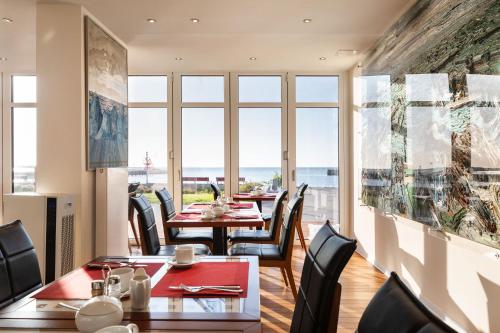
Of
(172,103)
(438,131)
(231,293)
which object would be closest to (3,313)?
(231,293)

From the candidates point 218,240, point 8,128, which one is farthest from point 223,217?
point 8,128

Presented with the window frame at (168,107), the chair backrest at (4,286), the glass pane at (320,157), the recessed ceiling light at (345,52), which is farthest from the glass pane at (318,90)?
the chair backrest at (4,286)

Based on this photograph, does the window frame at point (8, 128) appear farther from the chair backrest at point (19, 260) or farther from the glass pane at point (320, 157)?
the chair backrest at point (19, 260)

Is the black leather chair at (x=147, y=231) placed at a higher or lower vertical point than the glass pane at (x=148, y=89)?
lower

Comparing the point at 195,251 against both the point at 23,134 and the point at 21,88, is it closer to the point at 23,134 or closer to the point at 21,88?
the point at 23,134

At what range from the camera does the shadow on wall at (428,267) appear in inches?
115

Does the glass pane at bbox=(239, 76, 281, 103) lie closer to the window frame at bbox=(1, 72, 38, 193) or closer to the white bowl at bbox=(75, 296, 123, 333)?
the window frame at bbox=(1, 72, 38, 193)

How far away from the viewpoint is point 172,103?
6375 millimetres

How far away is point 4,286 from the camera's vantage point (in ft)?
→ 5.01

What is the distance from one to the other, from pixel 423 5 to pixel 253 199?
3.29 m

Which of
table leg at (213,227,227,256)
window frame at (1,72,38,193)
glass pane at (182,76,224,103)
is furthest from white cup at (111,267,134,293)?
window frame at (1,72,38,193)

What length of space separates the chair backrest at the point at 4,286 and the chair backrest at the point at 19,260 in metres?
0.02

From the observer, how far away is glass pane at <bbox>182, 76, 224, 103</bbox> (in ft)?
21.1

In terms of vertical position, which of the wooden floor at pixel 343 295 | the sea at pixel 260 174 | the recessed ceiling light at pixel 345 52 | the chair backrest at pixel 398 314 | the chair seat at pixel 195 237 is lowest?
the wooden floor at pixel 343 295
